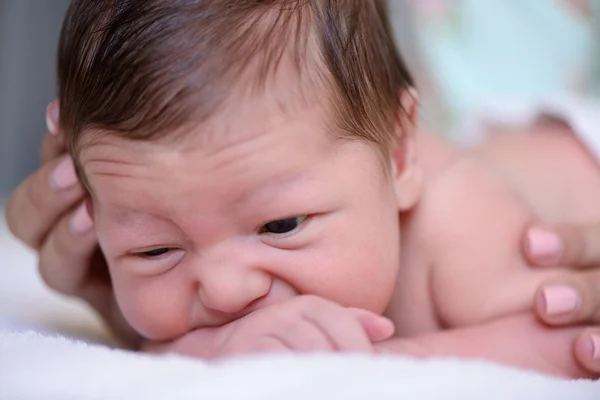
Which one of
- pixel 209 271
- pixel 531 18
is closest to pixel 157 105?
pixel 209 271

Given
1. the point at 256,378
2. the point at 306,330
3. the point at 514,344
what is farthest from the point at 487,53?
the point at 256,378

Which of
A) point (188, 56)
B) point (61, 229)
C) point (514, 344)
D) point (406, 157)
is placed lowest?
point (514, 344)

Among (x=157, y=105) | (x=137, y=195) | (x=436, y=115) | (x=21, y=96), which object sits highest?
(x=157, y=105)

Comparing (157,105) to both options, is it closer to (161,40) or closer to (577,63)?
(161,40)

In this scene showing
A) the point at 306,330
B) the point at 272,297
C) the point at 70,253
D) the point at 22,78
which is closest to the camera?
the point at 306,330

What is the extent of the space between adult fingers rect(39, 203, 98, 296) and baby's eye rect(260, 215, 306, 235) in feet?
1.00

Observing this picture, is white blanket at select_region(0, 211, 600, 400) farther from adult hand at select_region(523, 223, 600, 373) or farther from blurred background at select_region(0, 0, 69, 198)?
blurred background at select_region(0, 0, 69, 198)

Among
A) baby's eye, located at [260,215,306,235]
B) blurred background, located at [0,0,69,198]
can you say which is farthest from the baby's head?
blurred background, located at [0,0,69,198]

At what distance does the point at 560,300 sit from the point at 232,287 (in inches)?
16.7

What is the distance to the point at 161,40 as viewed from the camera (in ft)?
2.64

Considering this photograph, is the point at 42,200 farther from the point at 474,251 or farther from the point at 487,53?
the point at 487,53

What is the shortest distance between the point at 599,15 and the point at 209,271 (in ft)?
4.76

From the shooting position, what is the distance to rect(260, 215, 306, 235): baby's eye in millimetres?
864

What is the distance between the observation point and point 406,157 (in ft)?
3.33
